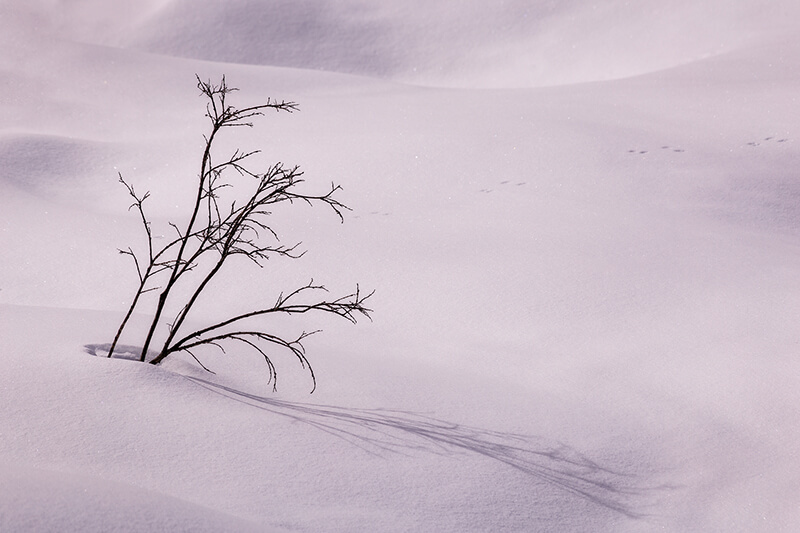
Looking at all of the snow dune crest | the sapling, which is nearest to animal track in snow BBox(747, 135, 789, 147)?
the sapling

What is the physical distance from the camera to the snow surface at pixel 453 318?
7.66ft

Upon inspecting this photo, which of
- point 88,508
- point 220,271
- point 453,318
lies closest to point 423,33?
point 220,271

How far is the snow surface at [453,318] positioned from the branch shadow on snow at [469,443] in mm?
12

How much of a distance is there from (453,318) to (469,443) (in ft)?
4.54

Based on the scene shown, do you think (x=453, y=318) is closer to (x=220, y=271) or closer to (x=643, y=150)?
(x=220, y=271)

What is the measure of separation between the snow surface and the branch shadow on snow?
1cm

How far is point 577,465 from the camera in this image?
2697 mm

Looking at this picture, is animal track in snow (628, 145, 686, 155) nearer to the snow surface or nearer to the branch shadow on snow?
the snow surface

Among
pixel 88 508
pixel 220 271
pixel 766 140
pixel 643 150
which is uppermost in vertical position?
Answer: pixel 766 140

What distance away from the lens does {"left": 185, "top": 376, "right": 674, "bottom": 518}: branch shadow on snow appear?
8.46 feet

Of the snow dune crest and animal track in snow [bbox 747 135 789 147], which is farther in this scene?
the snow dune crest

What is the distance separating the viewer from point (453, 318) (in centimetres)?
404

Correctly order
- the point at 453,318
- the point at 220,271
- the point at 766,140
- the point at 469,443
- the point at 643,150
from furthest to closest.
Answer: the point at 766,140 → the point at 643,150 → the point at 220,271 → the point at 453,318 → the point at 469,443

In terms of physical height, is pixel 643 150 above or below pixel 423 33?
below
